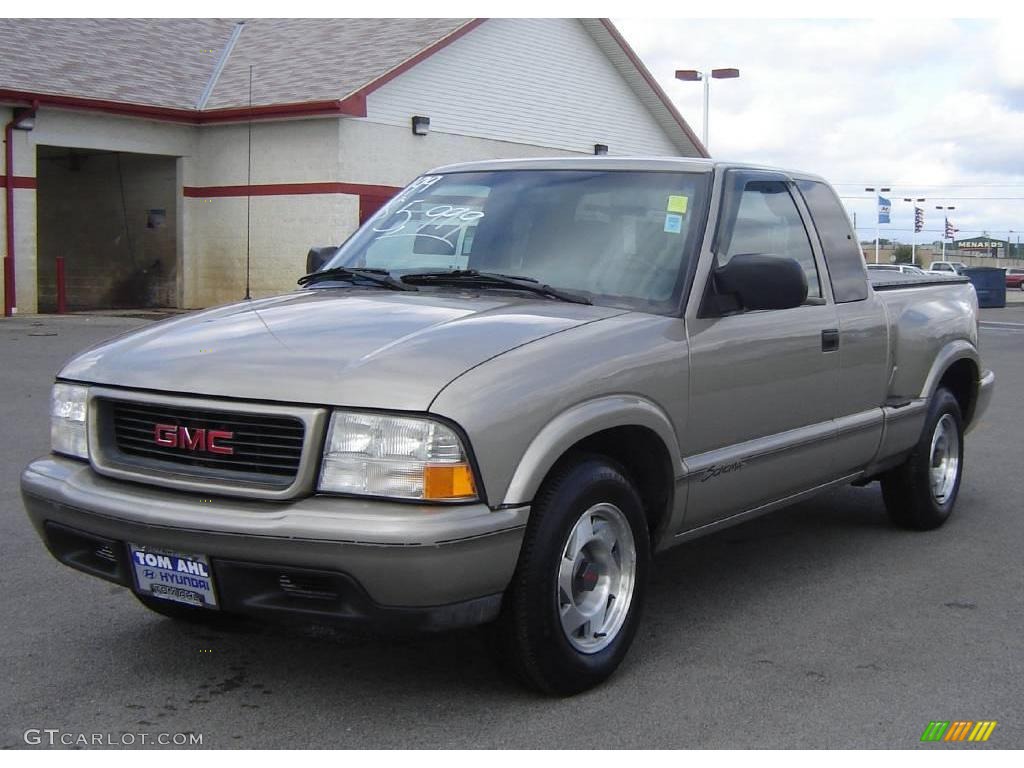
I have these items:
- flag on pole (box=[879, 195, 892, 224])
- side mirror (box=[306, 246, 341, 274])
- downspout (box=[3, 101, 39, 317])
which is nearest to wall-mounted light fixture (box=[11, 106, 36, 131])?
downspout (box=[3, 101, 39, 317])

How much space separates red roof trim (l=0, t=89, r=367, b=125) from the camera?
2233 centimetres

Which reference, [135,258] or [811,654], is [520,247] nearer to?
[811,654]

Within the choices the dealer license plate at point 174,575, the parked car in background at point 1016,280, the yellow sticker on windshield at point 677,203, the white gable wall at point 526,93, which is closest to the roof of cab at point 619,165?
the yellow sticker on windshield at point 677,203

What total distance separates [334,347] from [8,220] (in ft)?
66.8

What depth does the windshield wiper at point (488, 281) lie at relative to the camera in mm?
4602

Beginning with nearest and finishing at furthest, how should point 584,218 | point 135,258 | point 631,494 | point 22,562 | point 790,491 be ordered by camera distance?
point 631,494 → point 584,218 → point 790,491 → point 22,562 → point 135,258

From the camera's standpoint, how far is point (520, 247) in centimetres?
495

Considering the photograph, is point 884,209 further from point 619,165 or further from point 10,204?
point 619,165

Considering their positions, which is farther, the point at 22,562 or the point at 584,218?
the point at 22,562

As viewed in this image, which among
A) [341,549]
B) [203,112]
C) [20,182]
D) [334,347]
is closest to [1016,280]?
[203,112]

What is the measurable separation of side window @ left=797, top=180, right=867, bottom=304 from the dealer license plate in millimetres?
3216

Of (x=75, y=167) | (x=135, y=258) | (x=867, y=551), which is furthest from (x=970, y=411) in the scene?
(x=75, y=167)

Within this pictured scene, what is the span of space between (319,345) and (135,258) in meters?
24.0

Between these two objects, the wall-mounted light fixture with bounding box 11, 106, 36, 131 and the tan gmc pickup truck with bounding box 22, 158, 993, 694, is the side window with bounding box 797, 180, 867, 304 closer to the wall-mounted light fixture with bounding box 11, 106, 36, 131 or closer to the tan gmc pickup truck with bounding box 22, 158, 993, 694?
the tan gmc pickup truck with bounding box 22, 158, 993, 694
